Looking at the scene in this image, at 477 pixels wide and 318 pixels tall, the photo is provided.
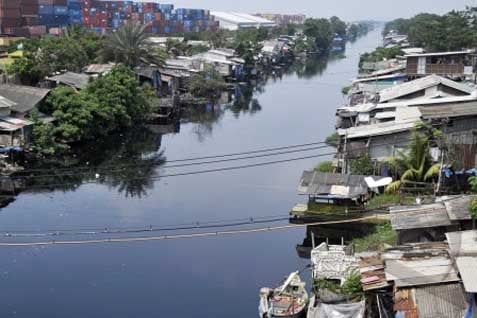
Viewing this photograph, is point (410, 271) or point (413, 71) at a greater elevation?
point (413, 71)

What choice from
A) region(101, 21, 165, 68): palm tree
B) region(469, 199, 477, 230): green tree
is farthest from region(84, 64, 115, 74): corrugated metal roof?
region(469, 199, 477, 230): green tree

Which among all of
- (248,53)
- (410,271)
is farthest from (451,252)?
(248,53)

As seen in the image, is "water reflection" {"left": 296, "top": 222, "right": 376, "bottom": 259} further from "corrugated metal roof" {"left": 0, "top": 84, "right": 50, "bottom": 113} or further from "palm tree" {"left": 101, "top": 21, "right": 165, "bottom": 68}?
"palm tree" {"left": 101, "top": 21, "right": 165, "bottom": 68}

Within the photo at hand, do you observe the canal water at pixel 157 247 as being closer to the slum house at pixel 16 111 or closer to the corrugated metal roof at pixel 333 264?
the corrugated metal roof at pixel 333 264

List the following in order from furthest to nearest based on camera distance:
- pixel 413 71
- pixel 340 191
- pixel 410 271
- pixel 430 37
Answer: pixel 430 37, pixel 413 71, pixel 340 191, pixel 410 271

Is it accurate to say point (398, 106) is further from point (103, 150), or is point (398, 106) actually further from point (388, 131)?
point (103, 150)

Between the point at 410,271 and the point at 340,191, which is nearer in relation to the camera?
the point at 410,271

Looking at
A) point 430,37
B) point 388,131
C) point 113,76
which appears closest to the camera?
point 388,131

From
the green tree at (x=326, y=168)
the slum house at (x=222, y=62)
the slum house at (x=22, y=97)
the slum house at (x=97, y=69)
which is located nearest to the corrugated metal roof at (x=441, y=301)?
the green tree at (x=326, y=168)
